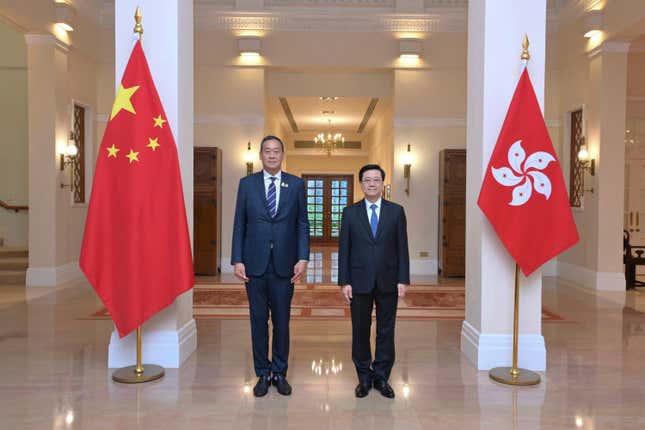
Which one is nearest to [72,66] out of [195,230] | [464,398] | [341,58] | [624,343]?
[195,230]

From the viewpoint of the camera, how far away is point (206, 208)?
34.3 ft

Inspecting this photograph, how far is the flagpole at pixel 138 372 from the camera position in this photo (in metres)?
4.23

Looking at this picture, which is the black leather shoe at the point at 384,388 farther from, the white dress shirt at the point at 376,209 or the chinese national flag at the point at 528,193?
the chinese national flag at the point at 528,193

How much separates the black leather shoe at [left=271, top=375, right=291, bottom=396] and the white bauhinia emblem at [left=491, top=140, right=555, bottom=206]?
2.23 meters

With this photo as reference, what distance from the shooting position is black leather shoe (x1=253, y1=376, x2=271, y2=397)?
3.98 m

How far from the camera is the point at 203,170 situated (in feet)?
34.1

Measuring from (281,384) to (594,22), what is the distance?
8.03m

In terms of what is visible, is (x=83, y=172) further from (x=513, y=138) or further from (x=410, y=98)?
(x=513, y=138)

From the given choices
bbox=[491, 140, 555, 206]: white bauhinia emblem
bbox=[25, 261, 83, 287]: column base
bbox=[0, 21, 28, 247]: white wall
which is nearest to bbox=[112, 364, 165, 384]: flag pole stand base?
bbox=[491, 140, 555, 206]: white bauhinia emblem

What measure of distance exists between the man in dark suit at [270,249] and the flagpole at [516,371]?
1702 millimetres

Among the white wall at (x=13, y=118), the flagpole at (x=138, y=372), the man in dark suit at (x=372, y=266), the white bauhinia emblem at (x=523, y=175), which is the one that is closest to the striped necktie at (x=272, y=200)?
the man in dark suit at (x=372, y=266)

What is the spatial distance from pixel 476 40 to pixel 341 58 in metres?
6.18

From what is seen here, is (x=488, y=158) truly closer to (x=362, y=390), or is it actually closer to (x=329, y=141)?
(x=362, y=390)

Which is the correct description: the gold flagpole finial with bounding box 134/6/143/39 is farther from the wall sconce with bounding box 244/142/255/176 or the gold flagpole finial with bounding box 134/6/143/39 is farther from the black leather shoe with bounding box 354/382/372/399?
the wall sconce with bounding box 244/142/255/176
